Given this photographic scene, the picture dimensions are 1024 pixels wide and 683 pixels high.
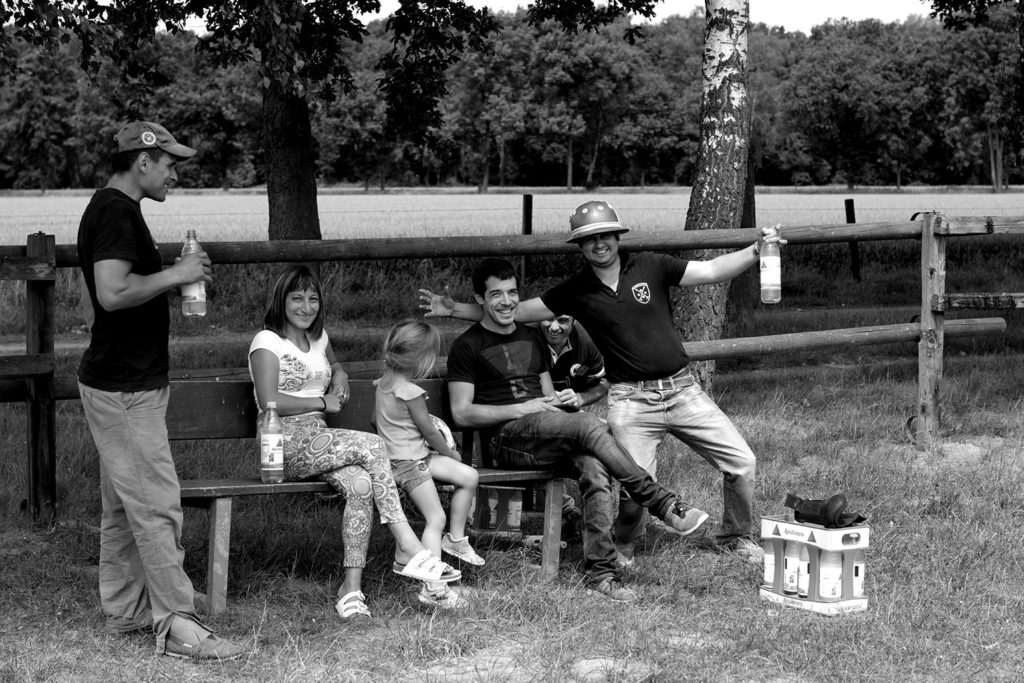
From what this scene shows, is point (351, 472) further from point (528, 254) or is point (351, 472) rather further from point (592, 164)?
point (592, 164)

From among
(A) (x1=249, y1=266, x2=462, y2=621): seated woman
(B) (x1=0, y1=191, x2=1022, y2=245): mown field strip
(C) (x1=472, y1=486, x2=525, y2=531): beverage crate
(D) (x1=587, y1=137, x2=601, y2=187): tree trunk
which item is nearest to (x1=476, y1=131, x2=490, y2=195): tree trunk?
(D) (x1=587, y1=137, x2=601, y2=187): tree trunk

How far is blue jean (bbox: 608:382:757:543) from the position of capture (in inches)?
216

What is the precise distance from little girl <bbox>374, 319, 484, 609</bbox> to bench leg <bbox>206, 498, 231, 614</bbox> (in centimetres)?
71

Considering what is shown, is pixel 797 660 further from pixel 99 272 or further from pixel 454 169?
pixel 454 169

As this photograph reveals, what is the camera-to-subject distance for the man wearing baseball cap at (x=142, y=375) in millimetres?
4121

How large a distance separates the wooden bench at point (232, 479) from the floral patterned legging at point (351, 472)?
7 centimetres

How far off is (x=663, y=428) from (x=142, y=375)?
2.38m

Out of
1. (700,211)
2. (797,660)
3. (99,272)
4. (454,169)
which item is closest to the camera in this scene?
(99,272)

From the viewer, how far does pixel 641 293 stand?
215 inches

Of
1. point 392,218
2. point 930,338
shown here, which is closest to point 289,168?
point 930,338

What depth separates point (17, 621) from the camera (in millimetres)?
4680

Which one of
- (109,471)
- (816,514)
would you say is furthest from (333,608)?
(816,514)

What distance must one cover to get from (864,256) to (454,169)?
63956 millimetres

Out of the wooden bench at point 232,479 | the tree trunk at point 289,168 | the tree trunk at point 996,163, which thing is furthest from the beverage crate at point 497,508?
the tree trunk at point 996,163
